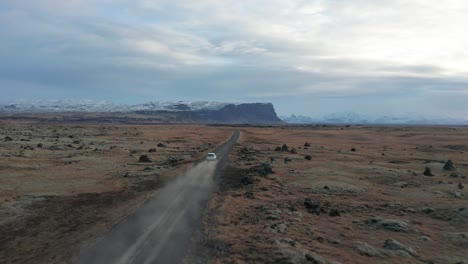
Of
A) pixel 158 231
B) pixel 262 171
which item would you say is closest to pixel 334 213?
pixel 158 231

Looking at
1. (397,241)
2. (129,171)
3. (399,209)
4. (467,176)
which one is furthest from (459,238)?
(129,171)

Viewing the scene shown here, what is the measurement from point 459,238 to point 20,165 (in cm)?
4142

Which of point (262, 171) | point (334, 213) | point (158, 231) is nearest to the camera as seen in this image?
point (158, 231)

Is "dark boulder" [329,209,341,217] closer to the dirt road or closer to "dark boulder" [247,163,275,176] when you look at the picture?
the dirt road

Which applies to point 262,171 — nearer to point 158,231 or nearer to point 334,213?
point 334,213

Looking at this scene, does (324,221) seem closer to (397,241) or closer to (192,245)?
(397,241)

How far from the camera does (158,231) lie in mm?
19047

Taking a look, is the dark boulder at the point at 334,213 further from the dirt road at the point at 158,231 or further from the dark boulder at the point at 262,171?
the dark boulder at the point at 262,171

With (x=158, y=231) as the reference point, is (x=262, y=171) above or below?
above

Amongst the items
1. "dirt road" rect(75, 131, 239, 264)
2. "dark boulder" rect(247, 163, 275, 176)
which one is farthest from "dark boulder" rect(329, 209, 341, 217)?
"dark boulder" rect(247, 163, 275, 176)

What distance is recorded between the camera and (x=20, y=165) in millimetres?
41125

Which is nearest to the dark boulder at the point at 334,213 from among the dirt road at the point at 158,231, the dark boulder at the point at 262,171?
the dirt road at the point at 158,231

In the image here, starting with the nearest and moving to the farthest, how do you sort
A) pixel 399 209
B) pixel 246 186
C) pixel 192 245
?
pixel 192 245
pixel 399 209
pixel 246 186

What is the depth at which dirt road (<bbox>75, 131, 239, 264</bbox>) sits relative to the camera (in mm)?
15602
